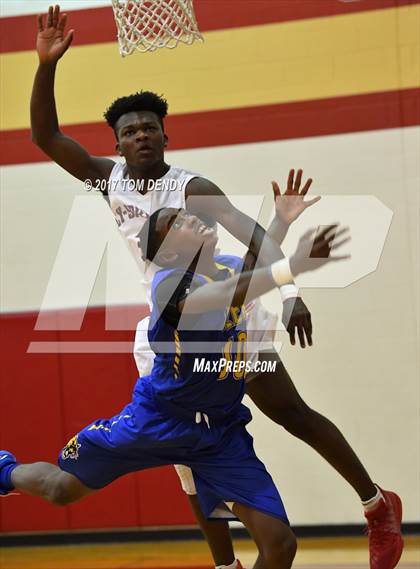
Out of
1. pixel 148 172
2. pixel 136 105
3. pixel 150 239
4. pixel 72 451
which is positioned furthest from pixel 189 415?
pixel 136 105

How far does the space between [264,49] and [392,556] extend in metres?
2.96

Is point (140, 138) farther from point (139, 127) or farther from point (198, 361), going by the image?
point (198, 361)

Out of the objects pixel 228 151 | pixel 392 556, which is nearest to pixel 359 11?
pixel 228 151

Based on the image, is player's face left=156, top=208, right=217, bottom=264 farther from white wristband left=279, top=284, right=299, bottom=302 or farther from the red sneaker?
the red sneaker

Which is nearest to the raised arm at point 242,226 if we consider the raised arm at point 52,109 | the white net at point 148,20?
the raised arm at point 52,109

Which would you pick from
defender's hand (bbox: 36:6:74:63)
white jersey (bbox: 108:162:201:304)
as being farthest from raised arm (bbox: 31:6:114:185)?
white jersey (bbox: 108:162:201:304)

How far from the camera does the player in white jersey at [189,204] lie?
419cm

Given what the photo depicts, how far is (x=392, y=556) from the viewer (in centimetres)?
420

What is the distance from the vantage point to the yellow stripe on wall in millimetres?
5414

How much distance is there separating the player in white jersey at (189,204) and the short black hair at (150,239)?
347mm

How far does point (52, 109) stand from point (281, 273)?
158 centimetres

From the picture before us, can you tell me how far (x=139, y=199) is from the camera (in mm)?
4281

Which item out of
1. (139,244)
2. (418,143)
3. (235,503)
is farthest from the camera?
(418,143)

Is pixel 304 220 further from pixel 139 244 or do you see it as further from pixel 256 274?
pixel 256 274
